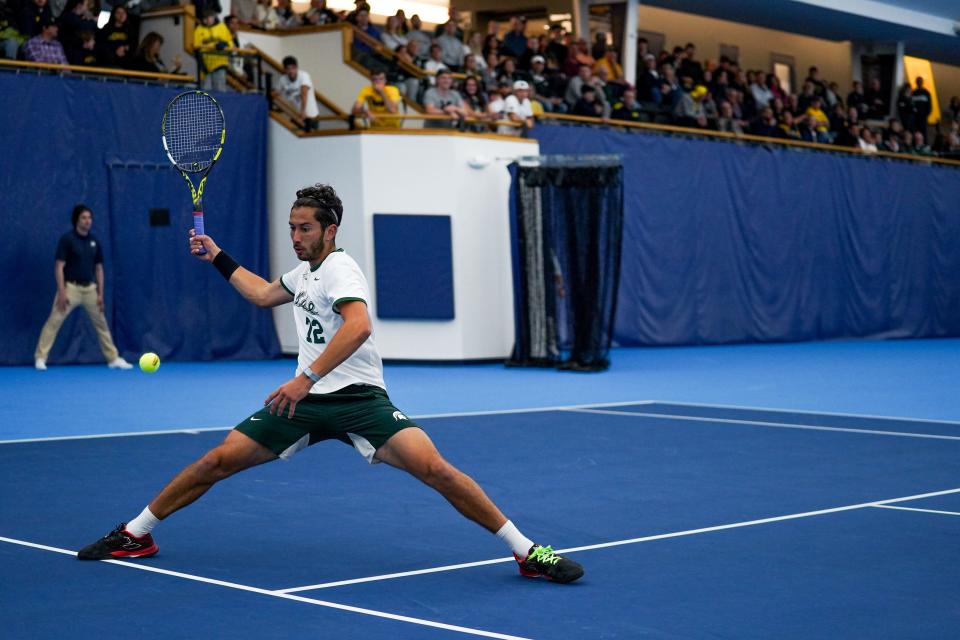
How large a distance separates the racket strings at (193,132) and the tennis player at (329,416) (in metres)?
1.63

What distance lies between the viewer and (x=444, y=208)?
744 inches

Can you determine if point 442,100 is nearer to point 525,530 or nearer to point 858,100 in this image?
point 525,530

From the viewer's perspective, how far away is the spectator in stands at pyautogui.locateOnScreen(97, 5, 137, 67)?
1875 cm

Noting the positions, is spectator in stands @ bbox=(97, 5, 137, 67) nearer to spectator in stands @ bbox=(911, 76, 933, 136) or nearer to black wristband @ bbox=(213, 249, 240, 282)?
black wristband @ bbox=(213, 249, 240, 282)

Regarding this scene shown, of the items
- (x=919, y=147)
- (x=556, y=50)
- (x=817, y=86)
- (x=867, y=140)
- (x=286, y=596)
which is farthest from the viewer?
(x=919, y=147)

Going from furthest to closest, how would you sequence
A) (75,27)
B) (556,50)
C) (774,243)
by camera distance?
(774,243) < (556,50) < (75,27)

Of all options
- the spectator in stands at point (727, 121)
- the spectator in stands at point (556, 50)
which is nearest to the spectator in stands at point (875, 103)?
the spectator in stands at point (727, 121)

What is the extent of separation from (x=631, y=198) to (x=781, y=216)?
13.5 ft

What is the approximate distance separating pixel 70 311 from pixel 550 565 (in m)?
13.0

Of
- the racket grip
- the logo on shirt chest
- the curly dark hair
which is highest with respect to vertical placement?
the curly dark hair

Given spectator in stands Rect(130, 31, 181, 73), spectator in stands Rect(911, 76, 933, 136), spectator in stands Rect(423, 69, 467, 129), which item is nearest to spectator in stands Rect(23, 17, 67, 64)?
spectator in stands Rect(130, 31, 181, 73)

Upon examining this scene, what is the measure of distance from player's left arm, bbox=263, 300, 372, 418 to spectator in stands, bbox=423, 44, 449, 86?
1583 cm

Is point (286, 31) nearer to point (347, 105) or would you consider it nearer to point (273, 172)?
point (347, 105)

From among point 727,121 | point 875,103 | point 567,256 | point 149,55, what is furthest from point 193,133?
point 875,103
